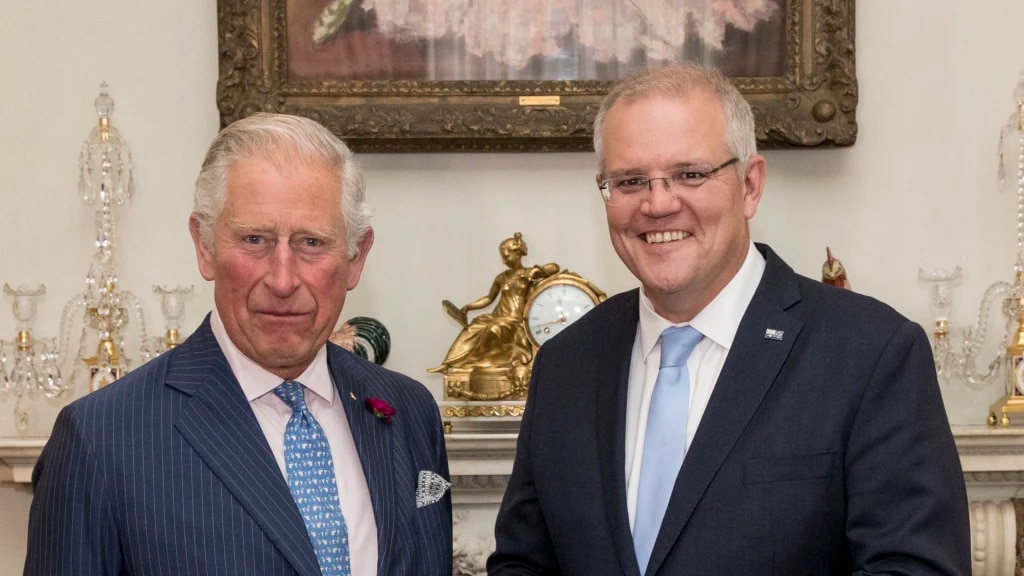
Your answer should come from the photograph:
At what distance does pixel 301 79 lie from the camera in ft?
12.9

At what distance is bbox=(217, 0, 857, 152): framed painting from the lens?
12.7 feet

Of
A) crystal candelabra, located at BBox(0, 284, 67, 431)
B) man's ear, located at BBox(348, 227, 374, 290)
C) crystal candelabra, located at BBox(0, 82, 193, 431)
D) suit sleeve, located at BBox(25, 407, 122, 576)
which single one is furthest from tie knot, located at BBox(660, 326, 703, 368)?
crystal candelabra, located at BBox(0, 284, 67, 431)

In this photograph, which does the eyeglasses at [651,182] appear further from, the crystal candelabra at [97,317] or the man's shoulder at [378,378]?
the crystal candelabra at [97,317]

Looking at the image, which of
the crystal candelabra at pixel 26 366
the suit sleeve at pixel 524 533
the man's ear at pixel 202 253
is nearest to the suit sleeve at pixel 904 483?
the suit sleeve at pixel 524 533

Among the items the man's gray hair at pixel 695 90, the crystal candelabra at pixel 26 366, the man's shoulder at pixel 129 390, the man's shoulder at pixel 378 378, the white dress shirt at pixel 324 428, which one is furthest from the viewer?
the crystal candelabra at pixel 26 366

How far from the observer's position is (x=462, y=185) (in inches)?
159

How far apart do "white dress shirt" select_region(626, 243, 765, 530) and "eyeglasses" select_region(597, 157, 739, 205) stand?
0.21m

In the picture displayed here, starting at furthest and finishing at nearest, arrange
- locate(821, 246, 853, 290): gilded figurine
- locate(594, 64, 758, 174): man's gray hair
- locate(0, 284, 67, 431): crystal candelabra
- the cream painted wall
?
the cream painted wall, locate(0, 284, 67, 431): crystal candelabra, locate(821, 246, 853, 290): gilded figurine, locate(594, 64, 758, 174): man's gray hair

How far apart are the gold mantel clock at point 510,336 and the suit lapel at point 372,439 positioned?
4.16 ft

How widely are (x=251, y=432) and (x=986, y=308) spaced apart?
8.61 feet

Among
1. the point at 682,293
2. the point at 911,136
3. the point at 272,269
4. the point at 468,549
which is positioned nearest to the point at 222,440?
the point at 272,269

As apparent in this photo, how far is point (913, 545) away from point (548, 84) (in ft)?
7.28

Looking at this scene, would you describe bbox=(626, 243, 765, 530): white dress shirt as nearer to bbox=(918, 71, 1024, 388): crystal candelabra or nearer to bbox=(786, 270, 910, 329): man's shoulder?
bbox=(786, 270, 910, 329): man's shoulder

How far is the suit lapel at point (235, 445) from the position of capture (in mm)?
2045
